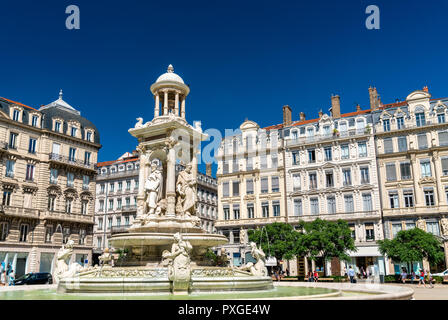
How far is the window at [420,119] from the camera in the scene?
48.7 m

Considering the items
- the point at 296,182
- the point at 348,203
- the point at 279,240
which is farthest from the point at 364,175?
the point at 279,240

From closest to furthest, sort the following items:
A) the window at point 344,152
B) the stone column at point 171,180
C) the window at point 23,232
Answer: the stone column at point 171,180 → the window at point 23,232 → the window at point 344,152

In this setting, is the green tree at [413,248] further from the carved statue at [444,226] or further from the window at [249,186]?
the window at [249,186]

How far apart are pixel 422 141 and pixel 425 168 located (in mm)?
3195

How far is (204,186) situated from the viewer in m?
71.2

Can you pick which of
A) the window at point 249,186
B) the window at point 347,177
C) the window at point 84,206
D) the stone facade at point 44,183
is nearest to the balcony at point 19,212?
the stone facade at point 44,183

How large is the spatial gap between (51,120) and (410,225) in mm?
42425

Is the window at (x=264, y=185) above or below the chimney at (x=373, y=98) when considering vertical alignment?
below

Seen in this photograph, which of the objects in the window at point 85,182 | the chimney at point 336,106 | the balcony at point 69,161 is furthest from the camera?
the chimney at point 336,106

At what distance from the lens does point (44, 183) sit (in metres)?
45.2

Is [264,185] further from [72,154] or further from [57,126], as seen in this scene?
[57,126]

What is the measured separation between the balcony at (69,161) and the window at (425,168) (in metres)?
39.1

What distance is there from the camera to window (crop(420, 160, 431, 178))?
47.3m
